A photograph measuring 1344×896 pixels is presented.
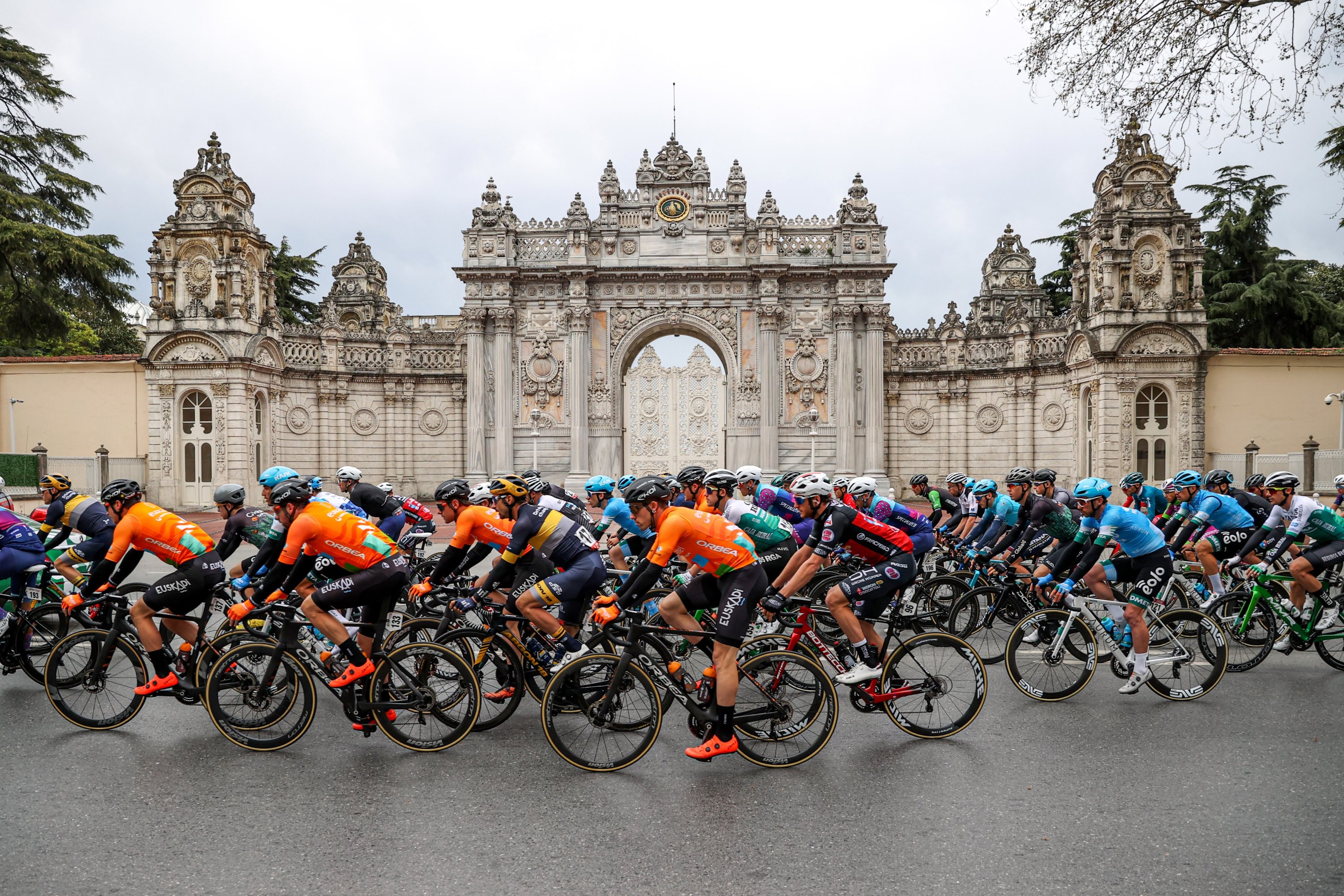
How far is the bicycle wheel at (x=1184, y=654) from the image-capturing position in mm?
7758

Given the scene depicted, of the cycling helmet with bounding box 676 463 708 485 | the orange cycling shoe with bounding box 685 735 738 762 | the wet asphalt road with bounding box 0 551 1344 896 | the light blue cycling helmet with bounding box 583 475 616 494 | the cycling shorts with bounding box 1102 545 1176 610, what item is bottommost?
the wet asphalt road with bounding box 0 551 1344 896

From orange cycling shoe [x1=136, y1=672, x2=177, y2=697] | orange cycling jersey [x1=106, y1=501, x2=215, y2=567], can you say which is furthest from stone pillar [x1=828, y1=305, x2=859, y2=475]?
orange cycling shoe [x1=136, y1=672, x2=177, y2=697]

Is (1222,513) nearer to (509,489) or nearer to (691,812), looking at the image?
(691,812)

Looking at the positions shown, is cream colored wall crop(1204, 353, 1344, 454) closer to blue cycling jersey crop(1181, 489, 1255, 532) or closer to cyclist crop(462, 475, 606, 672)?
blue cycling jersey crop(1181, 489, 1255, 532)

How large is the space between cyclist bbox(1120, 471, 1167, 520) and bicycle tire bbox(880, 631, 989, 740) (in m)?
6.71

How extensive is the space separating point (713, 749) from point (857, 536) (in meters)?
2.21

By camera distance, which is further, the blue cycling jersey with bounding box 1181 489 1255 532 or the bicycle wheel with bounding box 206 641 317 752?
the blue cycling jersey with bounding box 1181 489 1255 532

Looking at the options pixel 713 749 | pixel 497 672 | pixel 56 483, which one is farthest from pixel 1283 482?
pixel 56 483

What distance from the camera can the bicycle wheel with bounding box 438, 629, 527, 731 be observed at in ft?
23.3

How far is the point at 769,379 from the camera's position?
98.3 ft

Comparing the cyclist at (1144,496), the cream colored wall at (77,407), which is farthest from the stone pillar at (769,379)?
the cream colored wall at (77,407)

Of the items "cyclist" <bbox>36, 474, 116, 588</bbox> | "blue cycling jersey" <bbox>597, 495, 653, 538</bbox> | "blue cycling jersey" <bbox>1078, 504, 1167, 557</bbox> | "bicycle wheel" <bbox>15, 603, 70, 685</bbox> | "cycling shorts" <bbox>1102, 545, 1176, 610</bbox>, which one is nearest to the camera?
"blue cycling jersey" <bbox>1078, 504, 1167, 557</bbox>

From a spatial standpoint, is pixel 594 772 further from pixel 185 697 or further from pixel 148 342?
pixel 148 342

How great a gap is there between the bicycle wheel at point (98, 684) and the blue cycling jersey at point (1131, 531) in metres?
8.17
